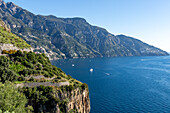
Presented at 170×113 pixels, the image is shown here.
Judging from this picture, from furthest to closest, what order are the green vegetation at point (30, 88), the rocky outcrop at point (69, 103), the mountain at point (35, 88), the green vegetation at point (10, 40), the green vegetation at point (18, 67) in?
1. the green vegetation at point (10, 40)
2. the green vegetation at point (18, 67)
3. the rocky outcrop at point (69, 103)
4. the mountain at point (35, 88)
5. the green vegetation at point (30, 88)

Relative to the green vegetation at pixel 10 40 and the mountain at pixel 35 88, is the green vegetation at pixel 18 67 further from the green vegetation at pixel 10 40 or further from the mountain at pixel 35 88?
the green vegetation at pixel 10 40

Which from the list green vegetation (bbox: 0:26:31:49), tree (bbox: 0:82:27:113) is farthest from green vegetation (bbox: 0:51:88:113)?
green vegetation (bbox: 0:26:31:49)

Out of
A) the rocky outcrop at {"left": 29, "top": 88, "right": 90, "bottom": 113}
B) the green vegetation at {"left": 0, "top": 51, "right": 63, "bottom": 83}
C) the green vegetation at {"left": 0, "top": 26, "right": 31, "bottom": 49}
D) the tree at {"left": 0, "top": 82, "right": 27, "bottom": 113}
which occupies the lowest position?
the rocky outcrop at {"left": 29, "top": 88, "right": 90, "bottom": 113}

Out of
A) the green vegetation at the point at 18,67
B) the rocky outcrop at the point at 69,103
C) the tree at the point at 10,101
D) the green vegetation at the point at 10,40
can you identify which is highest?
the green vegetation at the point at 10,40

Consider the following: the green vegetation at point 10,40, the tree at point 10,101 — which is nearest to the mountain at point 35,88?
the tree at point 10,101

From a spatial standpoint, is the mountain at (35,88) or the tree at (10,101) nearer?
Answer: the tree at (10,101)

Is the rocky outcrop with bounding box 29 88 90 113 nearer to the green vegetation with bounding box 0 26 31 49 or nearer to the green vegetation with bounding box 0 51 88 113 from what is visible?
the green vegetation with bounding box 0 51 88 113

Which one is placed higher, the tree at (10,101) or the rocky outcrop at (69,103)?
the tree at (10,101)

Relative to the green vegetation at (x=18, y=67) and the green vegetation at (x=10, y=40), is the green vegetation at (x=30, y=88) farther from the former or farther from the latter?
the green vegetation at (x=10, y=40)

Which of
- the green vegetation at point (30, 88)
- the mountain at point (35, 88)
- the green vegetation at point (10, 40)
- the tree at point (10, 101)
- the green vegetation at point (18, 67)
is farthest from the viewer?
the green vegetation at point (10, 40)

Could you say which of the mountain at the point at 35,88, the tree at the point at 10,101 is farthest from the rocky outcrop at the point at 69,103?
the tree at the point at 10,101

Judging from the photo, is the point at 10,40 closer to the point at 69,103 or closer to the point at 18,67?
the point at 18,67

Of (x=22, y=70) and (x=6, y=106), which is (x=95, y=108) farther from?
(x=6, y=106)

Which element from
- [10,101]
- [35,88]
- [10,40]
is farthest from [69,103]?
[10,40]
